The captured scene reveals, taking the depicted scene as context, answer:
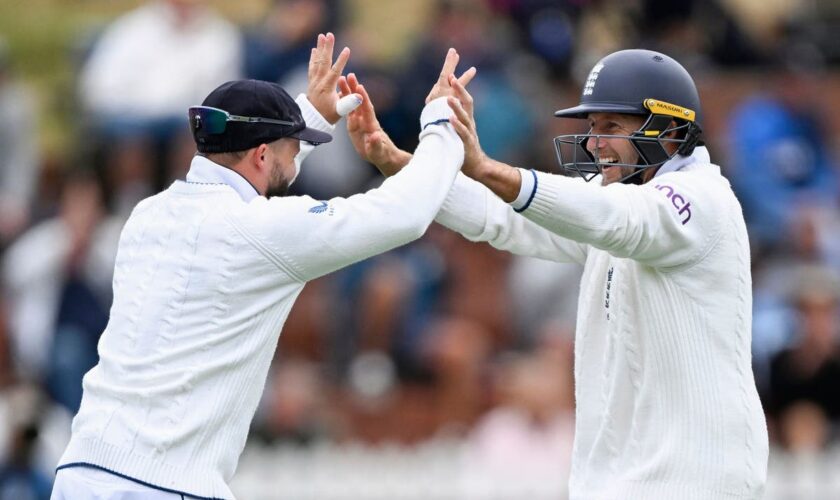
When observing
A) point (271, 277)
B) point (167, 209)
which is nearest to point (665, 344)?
point (271, 277)

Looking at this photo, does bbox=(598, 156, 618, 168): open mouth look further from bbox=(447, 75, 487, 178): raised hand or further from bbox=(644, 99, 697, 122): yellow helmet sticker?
bbox=(447, 75, 487, 178): raised hand

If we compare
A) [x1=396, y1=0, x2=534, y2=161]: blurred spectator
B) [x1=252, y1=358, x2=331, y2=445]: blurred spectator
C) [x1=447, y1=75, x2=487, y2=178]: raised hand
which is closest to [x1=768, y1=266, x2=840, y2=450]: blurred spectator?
[x1=396, y1=0, x2=534, y2=161]: blurred spectator

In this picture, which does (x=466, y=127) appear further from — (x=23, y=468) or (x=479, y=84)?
(x=479, y=84)

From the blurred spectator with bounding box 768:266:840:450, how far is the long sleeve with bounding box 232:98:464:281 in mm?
5223

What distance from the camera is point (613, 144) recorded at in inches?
238

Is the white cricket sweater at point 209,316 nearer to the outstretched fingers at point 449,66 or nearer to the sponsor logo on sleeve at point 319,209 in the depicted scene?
the sponsor logo on sleeve at point 319,209

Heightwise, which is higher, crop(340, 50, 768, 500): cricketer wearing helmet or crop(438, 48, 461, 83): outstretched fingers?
crop(438, 48, 461, 83): outstretched fingers

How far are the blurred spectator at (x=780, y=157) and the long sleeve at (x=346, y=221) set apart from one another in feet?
21.1

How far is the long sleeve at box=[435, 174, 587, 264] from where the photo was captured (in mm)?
6344

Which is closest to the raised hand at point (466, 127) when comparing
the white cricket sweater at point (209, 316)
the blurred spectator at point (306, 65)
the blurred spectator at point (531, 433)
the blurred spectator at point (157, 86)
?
the white cricket sweater at point (209, 316)

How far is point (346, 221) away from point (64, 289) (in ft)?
20.5

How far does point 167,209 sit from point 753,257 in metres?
6.59

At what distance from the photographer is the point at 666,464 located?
5.81 metres

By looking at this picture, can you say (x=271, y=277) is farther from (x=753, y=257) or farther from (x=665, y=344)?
(x=753, y=257)
